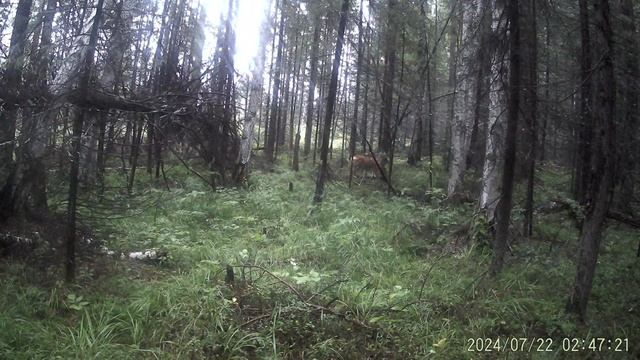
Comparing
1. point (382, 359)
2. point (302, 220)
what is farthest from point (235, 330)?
point (302, 220)

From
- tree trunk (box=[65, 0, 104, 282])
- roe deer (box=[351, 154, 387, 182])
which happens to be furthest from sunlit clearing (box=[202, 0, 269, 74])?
tree trunk (box=[65, 0, 104, 282])

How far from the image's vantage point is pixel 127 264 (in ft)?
20.7

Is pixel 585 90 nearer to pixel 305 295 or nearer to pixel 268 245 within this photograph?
pixel 305 295

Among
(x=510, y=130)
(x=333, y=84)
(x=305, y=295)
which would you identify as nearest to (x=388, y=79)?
(x=333, y=84)

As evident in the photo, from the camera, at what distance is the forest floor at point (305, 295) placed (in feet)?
14.9

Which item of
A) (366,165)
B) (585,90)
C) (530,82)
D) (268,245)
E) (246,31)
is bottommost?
(268,245)

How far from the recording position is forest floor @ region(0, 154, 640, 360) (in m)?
4.55

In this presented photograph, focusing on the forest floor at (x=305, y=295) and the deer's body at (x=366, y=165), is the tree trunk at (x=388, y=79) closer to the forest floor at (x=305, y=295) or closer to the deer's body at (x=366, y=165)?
the deer's body at (x=366, y=165)

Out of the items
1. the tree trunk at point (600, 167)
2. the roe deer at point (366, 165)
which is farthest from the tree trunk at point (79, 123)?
the roe deer at point (366, 165)

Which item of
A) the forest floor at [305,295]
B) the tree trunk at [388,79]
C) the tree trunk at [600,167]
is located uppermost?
the tree trunk at [388,79]

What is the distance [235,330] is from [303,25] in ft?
57.6

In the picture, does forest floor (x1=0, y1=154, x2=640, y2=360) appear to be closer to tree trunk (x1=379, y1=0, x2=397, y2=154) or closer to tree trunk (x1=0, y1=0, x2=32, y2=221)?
tree trunk (x1=0, y1=0, x2=32, y2=221)

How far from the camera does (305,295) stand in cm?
566

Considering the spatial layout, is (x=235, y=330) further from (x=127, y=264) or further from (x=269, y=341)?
(x=127, y=264)
